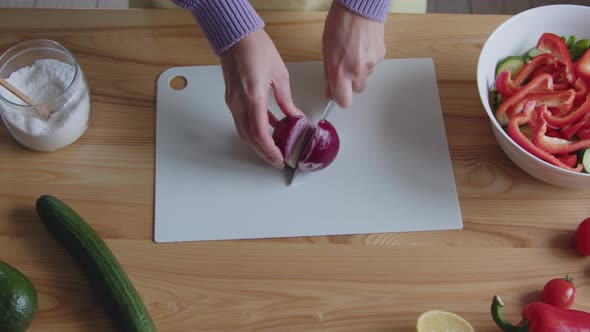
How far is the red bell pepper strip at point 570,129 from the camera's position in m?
0.96

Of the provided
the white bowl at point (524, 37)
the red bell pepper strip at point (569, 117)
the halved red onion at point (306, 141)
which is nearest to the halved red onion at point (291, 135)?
the halved red onion at point (306, 141)

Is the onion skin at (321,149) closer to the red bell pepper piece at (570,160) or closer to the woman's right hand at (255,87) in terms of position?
the woman's right hand at (255,87)

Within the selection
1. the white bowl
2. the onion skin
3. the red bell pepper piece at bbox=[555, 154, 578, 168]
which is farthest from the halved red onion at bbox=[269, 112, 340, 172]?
the red bell pepper piece at bbox=[555, 154, 578, 168]

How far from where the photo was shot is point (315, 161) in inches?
38.4

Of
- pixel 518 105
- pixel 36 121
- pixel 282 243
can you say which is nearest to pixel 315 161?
pixel 282 243

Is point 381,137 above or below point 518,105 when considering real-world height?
below

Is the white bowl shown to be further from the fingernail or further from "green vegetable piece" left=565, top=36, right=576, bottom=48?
the fingernail

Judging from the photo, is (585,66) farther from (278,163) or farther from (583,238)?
(278,163)

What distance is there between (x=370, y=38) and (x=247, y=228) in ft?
1.25

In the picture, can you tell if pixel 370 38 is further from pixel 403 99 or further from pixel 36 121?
pixel 36 121

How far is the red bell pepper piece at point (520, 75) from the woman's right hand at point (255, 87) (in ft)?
1.16

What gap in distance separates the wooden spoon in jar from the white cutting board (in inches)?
7.4

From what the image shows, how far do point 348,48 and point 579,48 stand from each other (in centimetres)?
41

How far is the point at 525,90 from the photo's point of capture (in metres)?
0.98
